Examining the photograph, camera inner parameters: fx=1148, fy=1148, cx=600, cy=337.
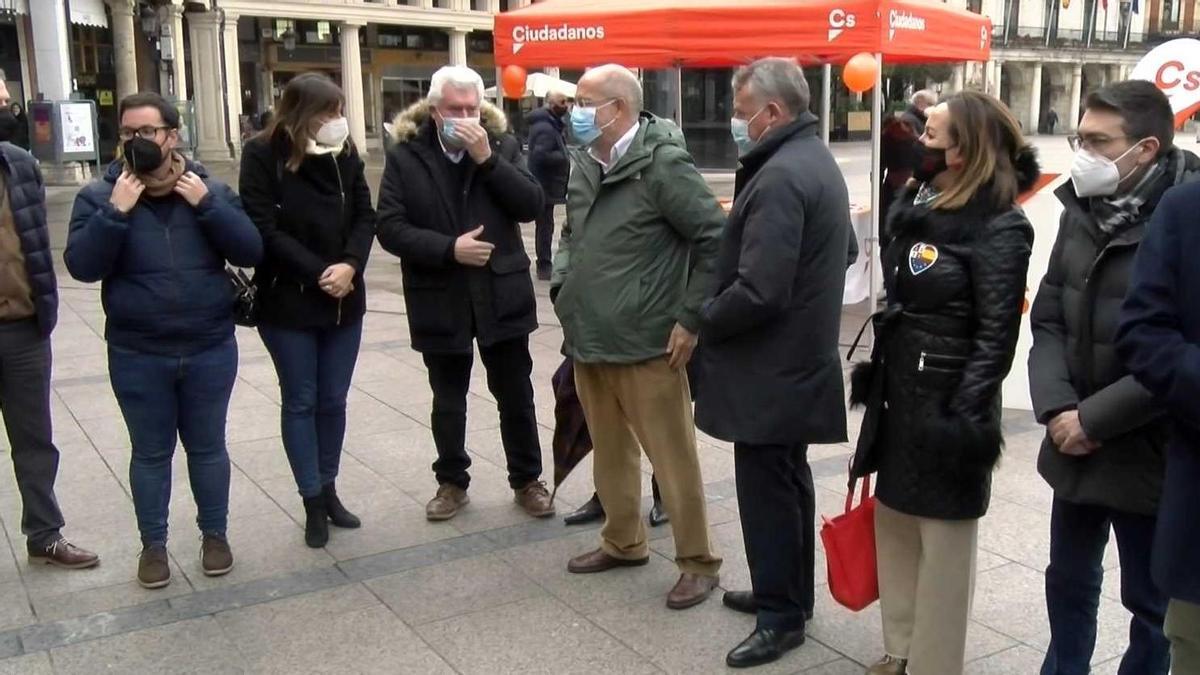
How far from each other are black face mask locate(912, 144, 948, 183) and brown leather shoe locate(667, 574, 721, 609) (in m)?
1.67

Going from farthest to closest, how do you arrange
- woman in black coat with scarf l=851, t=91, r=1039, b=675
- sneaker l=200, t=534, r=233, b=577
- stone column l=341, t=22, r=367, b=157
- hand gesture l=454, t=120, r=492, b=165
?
stone column l=341, t=22, r=367, b=157 < hand gesture l=454, t=120, r=492, b=165 < sneaker l=200, t=534, r=233, b=577 < woman in black coat with scarf l=851, t=91, r=1039, b=675

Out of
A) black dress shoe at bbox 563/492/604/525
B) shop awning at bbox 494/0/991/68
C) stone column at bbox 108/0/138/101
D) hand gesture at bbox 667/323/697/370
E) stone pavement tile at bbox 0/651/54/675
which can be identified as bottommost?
stone pavement tile at bbox 0/651/54/675

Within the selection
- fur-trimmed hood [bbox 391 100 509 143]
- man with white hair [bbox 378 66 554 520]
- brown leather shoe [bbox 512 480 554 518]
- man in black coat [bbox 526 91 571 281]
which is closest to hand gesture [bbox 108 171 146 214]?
man with white hair [bbox 378 66 554 520]

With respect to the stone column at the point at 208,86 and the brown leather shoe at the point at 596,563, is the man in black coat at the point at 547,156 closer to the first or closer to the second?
the brown leather shoe at the point at 596,563

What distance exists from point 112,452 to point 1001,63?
60.4 meters

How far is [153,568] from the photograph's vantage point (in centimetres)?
419

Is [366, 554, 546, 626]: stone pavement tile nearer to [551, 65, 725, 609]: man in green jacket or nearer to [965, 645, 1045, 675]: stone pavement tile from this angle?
[551, 65, 725, 609]: man in green jacket

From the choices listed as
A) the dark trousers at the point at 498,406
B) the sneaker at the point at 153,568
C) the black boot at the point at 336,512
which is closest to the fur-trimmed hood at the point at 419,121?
the dark trousers at the point at 498,406

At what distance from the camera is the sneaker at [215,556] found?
4.29m

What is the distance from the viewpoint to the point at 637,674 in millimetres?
3510

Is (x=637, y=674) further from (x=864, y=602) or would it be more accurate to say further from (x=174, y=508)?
(x=174, y=508)

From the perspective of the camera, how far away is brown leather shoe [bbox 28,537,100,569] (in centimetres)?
436

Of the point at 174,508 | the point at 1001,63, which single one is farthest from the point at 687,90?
the point at 1001,63

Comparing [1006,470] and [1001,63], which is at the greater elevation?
[1001,63]
